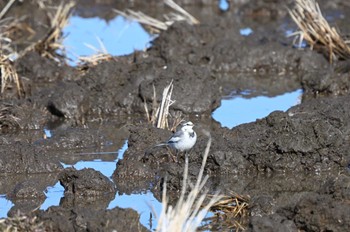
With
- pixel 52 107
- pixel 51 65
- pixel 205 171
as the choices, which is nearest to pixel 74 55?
pixel 51 65

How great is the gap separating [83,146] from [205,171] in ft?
5.89

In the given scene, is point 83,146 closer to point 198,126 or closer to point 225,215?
point 198,126

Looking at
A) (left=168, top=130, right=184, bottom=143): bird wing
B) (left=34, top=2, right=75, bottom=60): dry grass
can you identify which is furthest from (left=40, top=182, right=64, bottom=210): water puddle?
(left=34, top=2, right=75, bottom=60): dry grass

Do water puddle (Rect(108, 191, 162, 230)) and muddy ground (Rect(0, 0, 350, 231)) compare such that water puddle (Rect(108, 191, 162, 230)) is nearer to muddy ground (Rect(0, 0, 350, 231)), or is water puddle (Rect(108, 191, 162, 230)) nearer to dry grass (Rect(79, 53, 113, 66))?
muddy ground (Rect(0, 0, 350, 231))

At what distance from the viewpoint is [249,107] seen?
13.8 metres

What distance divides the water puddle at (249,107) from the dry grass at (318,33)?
4.28ft

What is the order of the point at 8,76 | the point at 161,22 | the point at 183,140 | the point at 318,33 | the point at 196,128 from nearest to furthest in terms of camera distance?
the point at 183,140
the point at 196,128
the point at 8,76
the point at 318,33
the point at 161,22

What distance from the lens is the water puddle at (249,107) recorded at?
42.9 ft

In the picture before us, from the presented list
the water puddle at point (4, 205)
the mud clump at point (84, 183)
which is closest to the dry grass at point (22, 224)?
the water puddle at point (4, 205)

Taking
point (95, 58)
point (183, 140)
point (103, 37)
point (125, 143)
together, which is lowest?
point (103, 37)

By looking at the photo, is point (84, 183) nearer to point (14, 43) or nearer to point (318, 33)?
point (14, 43)

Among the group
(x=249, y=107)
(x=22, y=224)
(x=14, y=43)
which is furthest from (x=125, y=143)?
(x=14, y=43)

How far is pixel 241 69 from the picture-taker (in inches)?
623

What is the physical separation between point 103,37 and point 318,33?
4.52m
